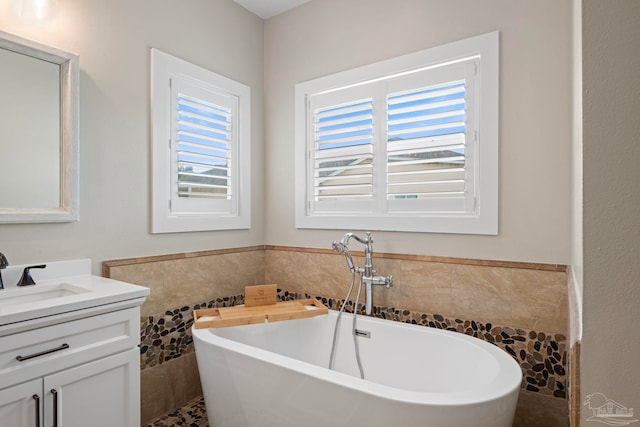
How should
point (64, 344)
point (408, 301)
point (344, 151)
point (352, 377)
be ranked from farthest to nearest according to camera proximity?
point (344, 151)
point (408, 301)
point (352, 377)
point (64, 344)

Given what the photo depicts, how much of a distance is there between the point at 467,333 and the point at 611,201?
1.47m

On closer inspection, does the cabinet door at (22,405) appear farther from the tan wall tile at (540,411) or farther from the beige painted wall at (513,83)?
the tan wall tile at (540,411)

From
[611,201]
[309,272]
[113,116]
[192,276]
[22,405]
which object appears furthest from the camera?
[309,272]

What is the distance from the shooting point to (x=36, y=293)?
1639 mm

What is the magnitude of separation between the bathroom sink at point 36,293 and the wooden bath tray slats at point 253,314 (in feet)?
2.14

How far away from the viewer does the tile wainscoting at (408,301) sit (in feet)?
6.16

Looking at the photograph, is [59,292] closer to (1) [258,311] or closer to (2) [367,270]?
(1) [258,311]

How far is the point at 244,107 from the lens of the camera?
9.12 feet

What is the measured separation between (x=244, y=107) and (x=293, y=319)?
1563mm

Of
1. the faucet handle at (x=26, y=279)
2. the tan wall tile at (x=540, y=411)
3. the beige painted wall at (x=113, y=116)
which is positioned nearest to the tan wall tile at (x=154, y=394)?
the beige painted wall at (x=113, y=116)

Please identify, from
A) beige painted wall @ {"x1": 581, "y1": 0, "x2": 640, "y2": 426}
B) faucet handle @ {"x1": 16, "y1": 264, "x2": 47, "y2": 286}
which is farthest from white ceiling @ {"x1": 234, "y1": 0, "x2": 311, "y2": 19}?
beige painted wall @ {"x1": 581, "y1": 0, "x2": 640, "y2": 426}

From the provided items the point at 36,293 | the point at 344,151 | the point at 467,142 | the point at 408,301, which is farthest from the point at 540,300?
the point at 36,293

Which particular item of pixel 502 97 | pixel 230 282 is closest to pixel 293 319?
pixel 230 282

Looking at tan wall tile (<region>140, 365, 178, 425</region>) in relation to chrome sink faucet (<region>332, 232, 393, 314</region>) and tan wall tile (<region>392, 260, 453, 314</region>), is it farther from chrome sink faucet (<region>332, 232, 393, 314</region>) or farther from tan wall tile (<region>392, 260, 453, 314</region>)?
tan wall tile (<region>392, 260, 453, 314</region>)
